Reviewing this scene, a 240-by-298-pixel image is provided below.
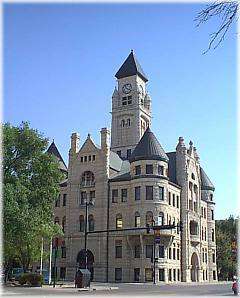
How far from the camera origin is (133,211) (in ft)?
234

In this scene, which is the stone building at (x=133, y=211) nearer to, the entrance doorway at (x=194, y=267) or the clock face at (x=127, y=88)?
the entrance doorway at (x=194, y=267)

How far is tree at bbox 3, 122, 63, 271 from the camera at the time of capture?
40.7 m

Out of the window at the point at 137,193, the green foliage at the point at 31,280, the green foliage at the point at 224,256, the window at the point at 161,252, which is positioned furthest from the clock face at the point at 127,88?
the green foliage at the point at 31,280

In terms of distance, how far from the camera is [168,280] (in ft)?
228

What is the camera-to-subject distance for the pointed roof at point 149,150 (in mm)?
71812

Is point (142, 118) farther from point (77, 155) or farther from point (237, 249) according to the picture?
point (237, 249)

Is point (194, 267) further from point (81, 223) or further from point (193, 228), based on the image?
point (81, 223)

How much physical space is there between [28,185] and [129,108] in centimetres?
5702

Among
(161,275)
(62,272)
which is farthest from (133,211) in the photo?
(62,272)

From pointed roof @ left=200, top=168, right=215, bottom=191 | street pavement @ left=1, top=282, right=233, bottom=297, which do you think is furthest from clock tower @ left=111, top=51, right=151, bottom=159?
street pavement @ left=1, top=282, right=233, bottom=297

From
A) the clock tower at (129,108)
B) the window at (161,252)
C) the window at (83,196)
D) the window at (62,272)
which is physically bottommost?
the window at (62,272)

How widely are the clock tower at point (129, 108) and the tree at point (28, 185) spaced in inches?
1977

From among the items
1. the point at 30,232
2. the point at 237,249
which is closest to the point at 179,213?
the point at 30,232

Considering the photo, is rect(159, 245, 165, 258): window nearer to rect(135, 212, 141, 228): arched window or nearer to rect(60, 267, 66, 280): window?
rect(135, 212, 141, 228): arched window
